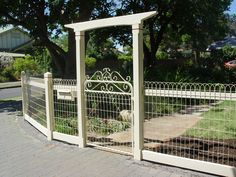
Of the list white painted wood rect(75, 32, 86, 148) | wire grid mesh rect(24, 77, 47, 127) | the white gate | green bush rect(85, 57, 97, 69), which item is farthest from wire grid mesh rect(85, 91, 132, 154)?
green bush rect(85, 57, 97, 69)

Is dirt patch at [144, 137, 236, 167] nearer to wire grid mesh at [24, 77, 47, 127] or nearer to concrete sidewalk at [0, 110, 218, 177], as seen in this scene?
concrete sidewalk at [0, 110, 218, 177]

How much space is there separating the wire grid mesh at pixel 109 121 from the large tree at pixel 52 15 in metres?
6.56

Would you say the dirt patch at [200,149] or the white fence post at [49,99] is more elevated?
the white fence post at [49,99]

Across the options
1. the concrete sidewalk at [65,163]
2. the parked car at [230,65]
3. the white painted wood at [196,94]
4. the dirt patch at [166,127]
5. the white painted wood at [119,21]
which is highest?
the white painted wood at [119,21]

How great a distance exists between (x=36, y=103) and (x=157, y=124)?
3.54 meters

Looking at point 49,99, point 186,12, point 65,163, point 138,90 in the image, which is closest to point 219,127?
point 138,90

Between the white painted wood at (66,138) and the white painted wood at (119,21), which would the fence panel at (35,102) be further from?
the white painted wood at (119,21)

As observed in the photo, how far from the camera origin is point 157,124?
8562mm

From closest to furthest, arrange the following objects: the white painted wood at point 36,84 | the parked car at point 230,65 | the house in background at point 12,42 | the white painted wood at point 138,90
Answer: the white painted wood at point 138,90, the white painted wood at point 36,84, the parked car at point 230,65, the house in background at point 12,42

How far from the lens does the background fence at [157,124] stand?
6.10 m

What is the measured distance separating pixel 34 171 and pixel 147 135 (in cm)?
284

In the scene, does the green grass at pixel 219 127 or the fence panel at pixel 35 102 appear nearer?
the green grass at pixel 219 127

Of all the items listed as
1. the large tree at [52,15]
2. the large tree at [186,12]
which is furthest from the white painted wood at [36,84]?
the large tree at [186,12]

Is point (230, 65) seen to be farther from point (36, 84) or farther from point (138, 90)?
point (138, 90)
